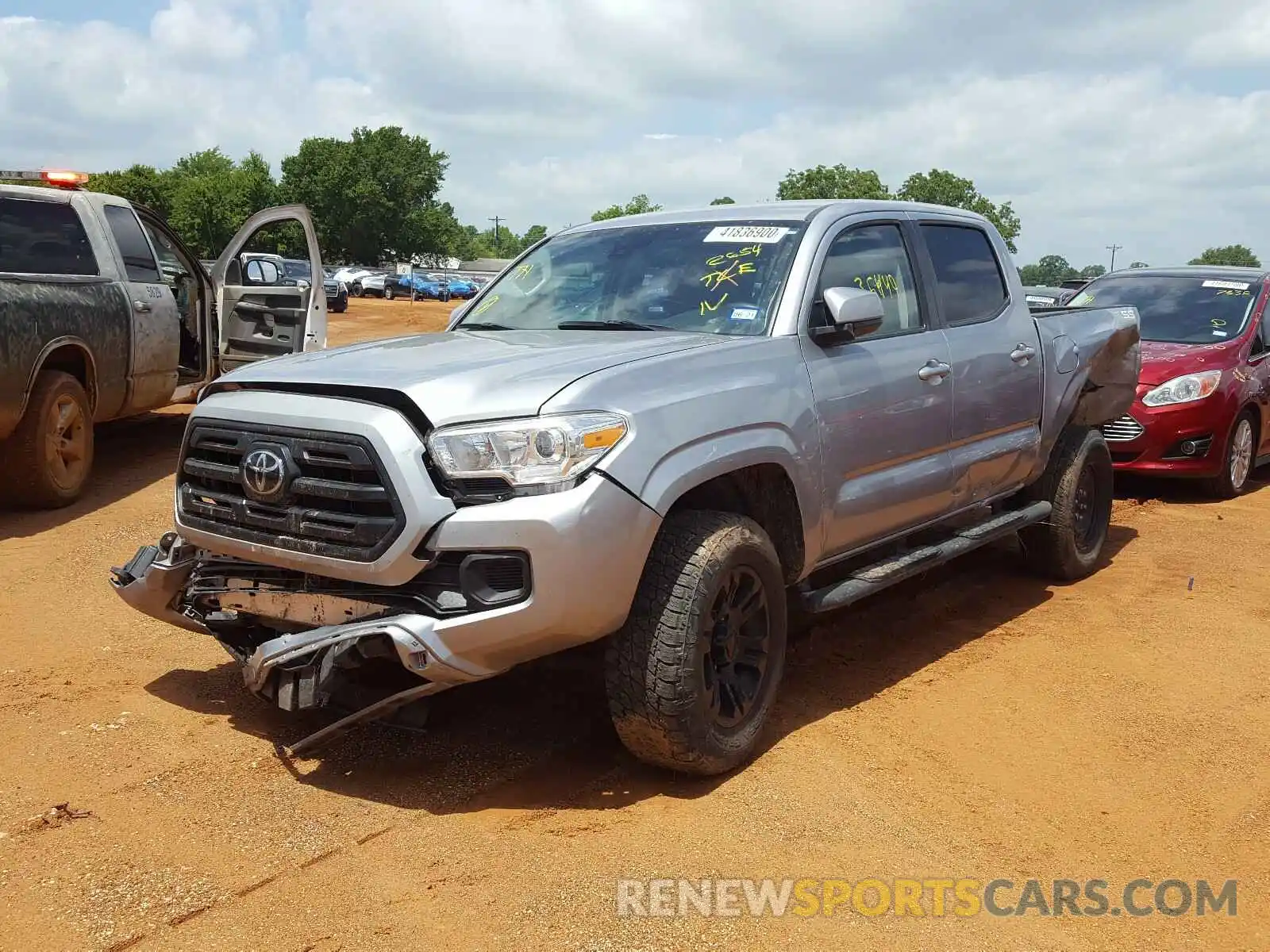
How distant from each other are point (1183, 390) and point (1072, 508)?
10.8 feet

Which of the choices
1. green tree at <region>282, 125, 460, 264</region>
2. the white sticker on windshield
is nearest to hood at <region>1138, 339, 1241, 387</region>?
the white sticker on windshield

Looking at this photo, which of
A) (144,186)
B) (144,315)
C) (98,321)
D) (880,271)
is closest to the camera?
(880,271)

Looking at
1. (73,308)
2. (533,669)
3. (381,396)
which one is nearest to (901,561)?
(533,669)

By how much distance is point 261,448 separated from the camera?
387 cm

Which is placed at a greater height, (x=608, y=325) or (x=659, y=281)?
(x=659, y=281)

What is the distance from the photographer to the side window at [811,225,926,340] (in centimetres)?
490

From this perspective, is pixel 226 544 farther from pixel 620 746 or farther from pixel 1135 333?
pixel 1135 333

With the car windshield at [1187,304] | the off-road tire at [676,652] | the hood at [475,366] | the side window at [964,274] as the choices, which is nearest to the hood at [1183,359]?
the car windshield at [1187,304]

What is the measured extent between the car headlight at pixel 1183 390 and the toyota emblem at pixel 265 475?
7364mm

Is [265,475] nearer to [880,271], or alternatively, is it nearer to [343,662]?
[343,662]

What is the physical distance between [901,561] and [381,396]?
Result: 7.72ft

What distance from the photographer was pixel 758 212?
201 inches

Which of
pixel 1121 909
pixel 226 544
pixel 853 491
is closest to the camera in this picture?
pixel 1121 909

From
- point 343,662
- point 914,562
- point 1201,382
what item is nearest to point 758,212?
point 914,562
